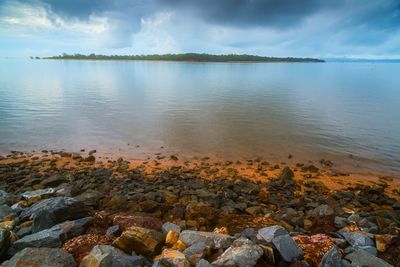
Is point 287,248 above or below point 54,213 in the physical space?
above

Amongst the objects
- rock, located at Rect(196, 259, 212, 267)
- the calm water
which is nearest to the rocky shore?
rock, located at Rect(196, 259, 212, 267)

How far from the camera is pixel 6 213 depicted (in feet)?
20.7

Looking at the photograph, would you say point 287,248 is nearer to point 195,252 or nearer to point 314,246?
point 314,246

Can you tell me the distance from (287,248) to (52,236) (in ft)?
15.2

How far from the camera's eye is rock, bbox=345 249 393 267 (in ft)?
13.8

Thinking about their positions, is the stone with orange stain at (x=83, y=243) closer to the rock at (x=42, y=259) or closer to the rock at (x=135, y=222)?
the rock at (x=42, y=259)

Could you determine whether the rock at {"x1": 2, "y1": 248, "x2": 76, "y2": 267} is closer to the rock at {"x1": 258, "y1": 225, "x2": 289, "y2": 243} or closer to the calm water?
the rock at {"x1": 258, "y1": 225, "x2": 289, "y2": 243}

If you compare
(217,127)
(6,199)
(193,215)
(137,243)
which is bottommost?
→ (217,127)

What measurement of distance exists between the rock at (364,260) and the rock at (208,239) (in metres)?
2.21

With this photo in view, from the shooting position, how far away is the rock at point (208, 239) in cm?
488

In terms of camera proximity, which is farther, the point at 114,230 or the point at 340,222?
the point at 340,222

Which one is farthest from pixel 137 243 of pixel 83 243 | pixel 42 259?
pixel 42 259

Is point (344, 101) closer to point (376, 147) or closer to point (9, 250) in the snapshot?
point (376, 147)

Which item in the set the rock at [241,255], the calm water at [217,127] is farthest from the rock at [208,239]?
the calm water at [217,127]
